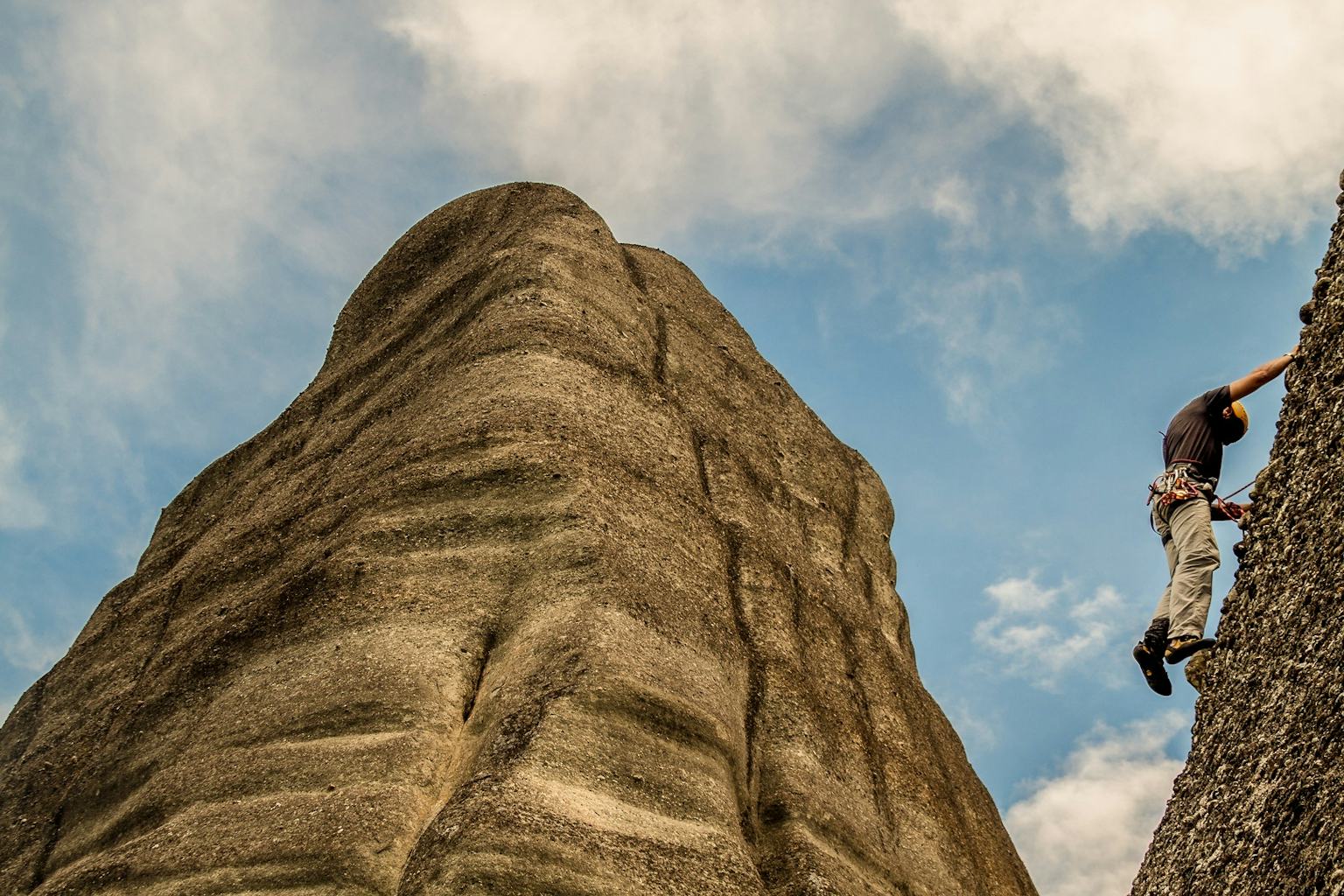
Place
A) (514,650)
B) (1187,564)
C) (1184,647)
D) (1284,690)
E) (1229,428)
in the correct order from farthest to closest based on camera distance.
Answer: (514,650), (1229,428), (1187,564), (1184,647), (1284,690)

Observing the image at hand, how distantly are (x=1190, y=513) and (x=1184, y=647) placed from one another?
141 cm

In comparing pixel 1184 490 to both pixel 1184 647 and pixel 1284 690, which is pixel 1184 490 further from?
pixel 1284 690

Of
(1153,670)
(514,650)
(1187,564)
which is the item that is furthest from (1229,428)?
(514,650)

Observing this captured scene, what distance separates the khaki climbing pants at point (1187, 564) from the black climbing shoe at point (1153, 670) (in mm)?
214

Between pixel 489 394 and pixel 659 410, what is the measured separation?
2.37 metres

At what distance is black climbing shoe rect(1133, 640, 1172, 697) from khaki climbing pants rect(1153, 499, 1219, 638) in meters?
0.21

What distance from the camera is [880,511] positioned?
23.4 meters

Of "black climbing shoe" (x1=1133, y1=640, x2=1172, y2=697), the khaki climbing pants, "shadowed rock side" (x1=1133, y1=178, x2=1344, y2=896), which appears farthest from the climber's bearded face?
"shadowed rock side" (x1=1133, y1=178, x2=1344, y2=896)

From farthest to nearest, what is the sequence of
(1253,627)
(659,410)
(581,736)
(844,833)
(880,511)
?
(880,511), (659,410), (844,833), (581,736), (1253,627)

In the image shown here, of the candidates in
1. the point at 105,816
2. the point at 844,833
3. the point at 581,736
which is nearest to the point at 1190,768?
the point at 581,736

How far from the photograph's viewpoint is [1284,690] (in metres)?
6.72

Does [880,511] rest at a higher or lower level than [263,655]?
higher

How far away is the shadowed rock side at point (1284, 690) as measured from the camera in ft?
20.3

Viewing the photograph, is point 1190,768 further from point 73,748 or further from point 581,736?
point 73,748
